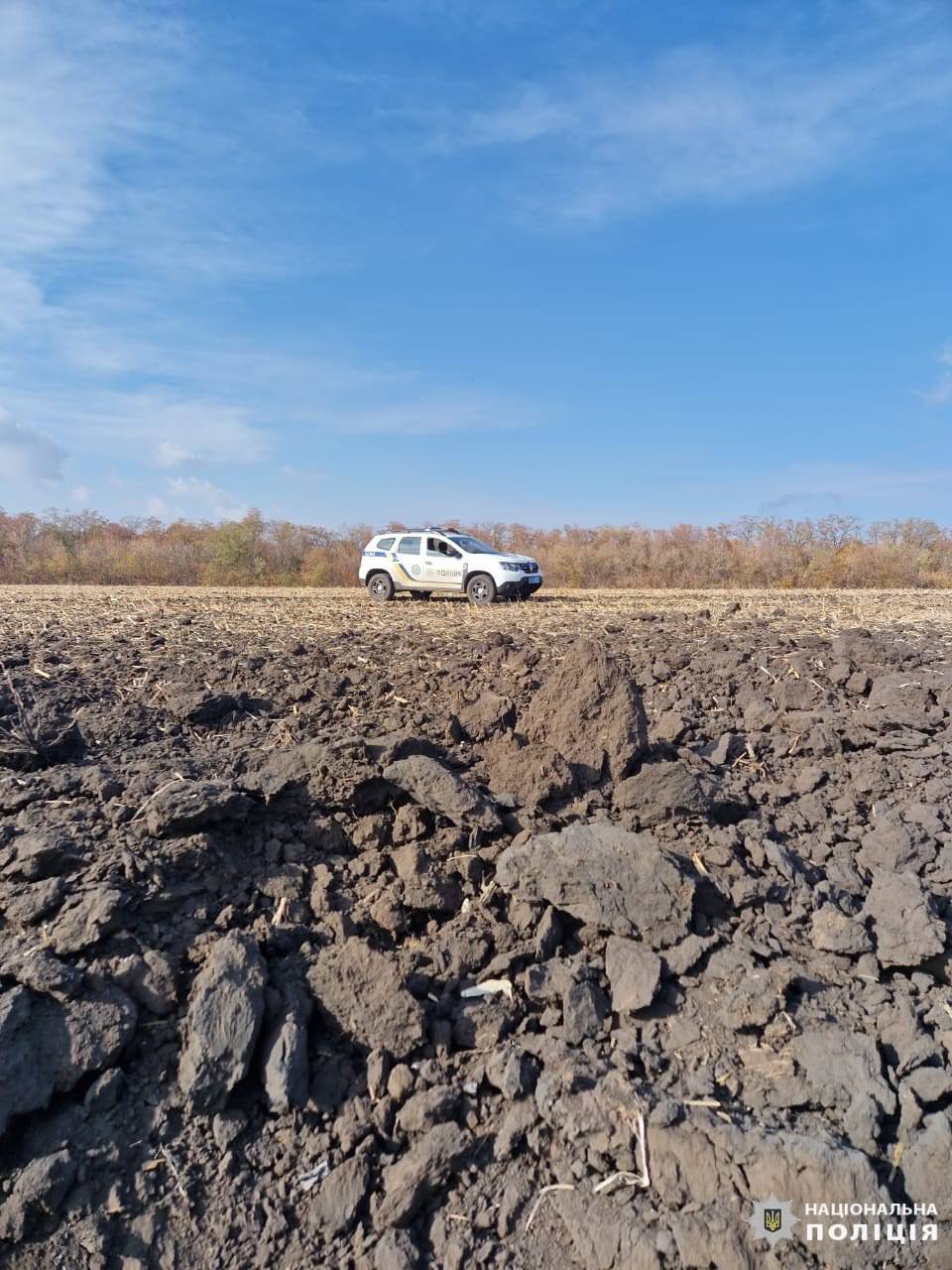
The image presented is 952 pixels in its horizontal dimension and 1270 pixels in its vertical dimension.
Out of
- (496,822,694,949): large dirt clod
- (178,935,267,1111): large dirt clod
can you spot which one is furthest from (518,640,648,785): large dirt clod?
(178,935,267,1111): large dirt clod

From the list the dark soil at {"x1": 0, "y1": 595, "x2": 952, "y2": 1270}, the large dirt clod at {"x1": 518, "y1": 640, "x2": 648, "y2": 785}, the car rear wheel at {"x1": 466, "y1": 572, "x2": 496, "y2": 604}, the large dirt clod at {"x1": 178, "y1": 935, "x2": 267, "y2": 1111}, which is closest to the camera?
the dark soil at {"x1": 0, "y1": 595, "x2": 952, "y2": 1270}

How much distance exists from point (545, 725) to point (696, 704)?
1.78m

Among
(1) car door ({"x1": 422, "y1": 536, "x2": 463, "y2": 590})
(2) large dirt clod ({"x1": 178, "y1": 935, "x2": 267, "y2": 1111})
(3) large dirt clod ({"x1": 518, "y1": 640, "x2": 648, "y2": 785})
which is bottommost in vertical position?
(2) large dirt clod ({"x1": 178, "y1": 935, "x2": 267, "y2": 1111})

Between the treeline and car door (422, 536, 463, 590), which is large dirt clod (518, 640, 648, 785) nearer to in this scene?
car door (422, 536, 463, 590)

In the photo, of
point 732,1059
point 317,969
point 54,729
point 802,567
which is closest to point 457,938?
point 317,969

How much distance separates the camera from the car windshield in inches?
700

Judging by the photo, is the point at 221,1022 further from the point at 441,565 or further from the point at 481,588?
the point at 441,565

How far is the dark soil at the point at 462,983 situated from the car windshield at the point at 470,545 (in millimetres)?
12562

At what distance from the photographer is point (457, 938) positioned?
359cm

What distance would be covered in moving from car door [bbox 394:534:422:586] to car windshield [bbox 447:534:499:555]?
818mm

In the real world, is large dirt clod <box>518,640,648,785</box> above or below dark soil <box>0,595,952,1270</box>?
above

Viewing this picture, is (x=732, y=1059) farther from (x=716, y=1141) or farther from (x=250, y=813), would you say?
(x=250, y=813)

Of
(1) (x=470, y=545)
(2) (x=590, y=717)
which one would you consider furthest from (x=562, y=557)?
(2) (x=590, y=717)

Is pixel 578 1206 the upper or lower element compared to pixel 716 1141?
lower
